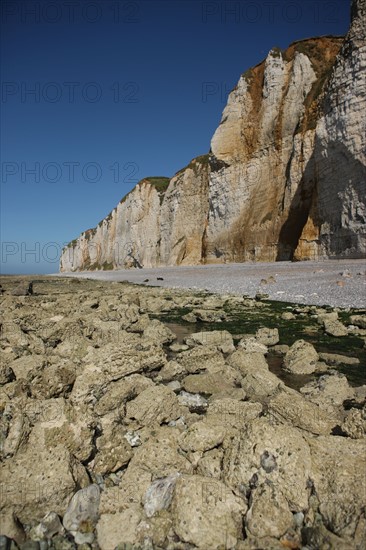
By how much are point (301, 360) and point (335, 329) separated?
292 cm

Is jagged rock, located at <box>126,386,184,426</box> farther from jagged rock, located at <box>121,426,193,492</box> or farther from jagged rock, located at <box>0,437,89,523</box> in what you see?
jagged rock, located at <box>0,437,89,523</box>

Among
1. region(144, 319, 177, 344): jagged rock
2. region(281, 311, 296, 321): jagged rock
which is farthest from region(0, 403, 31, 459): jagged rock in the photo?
region(281, 311, 296, 321): jagged rock

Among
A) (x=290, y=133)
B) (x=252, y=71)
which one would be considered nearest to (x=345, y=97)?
(x=290, y=133)

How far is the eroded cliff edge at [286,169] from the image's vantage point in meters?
24.7

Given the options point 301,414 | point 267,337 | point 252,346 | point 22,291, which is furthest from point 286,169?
point 301,414

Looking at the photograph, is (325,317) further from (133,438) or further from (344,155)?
(344,155)

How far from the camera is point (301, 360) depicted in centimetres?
649

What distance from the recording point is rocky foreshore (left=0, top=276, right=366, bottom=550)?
2740mm

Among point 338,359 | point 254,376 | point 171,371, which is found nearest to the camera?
point 254,376

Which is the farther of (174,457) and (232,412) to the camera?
(232,412)

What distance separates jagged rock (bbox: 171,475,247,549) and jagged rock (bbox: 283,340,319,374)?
3.79 meters

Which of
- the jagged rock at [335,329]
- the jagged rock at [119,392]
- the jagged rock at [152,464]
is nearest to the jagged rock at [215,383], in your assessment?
the jagged rock at [119,392]

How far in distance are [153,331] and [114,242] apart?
70.8 m

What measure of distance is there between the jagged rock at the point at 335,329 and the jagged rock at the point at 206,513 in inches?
265
